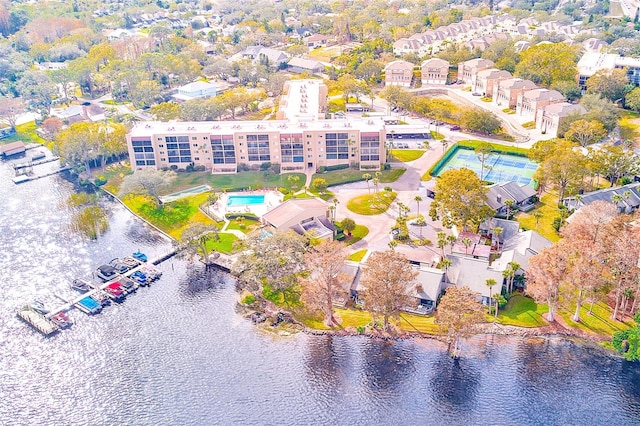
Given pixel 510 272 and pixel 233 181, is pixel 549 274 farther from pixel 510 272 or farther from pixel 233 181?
pixel 233 181

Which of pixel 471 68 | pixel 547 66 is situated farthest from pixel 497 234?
pixel 471 68

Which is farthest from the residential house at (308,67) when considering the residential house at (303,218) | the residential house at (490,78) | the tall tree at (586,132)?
the residential house at (303,218)

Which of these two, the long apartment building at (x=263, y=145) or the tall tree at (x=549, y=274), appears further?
the long apartment building at (x=263, y=145)

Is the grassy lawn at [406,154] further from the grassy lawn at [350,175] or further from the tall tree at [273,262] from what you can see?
the tall tree at [273,262]

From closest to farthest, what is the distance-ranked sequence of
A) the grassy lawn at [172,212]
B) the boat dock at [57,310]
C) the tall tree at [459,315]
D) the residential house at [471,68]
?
1. the tall tree at [459,315]
2. the boat dock at [57,310]
3. the grassy lawn at [172,212]
4. the residential house at [471,68]

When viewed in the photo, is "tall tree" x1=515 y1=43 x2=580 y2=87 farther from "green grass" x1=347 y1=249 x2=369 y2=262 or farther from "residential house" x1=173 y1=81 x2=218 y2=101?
"green grass" x1=347 y1=249 x2=369 y2=262

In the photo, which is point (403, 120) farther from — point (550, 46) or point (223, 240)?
point (223, 240)
